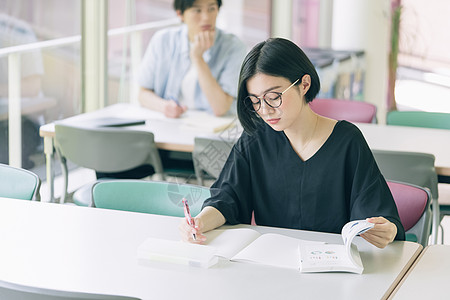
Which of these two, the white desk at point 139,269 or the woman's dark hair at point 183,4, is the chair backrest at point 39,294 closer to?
the white desk at point 139,269

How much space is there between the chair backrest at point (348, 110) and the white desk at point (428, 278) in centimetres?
231

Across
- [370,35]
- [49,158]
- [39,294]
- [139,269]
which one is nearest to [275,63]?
[139,269]

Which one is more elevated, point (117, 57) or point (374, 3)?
point (374, 3)

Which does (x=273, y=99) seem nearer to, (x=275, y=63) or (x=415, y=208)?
(x=275, y=63)

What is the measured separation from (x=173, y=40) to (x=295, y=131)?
1.96 metres

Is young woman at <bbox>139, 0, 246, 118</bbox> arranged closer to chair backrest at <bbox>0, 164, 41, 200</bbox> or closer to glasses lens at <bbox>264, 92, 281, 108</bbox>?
chair backrest at <bbox>0, 164, 41, 200</bbox>

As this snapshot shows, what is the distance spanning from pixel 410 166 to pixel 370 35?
3.99 metres

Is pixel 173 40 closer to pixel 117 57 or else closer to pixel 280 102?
pixel 117 57

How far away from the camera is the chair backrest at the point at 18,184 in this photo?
8.06 feet

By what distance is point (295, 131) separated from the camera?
2137 mm

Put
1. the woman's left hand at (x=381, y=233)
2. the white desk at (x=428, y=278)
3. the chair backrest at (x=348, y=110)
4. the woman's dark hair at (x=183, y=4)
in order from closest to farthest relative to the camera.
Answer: the white desk at (x=428, y=278), the woman's left hand at (x=381, y=233), the woman's dark hair at (x=183, y=4), the chair backrest at (x=348, y=110)

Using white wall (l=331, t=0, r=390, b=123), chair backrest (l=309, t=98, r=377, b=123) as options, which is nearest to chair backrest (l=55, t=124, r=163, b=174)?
chair backrest (l=309, t=98, r=377, b=123)

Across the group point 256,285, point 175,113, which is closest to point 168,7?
point 175,113

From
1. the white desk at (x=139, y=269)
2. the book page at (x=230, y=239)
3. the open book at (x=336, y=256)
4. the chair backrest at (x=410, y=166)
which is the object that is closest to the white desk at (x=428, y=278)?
the white desk at (x=139, y=269)
